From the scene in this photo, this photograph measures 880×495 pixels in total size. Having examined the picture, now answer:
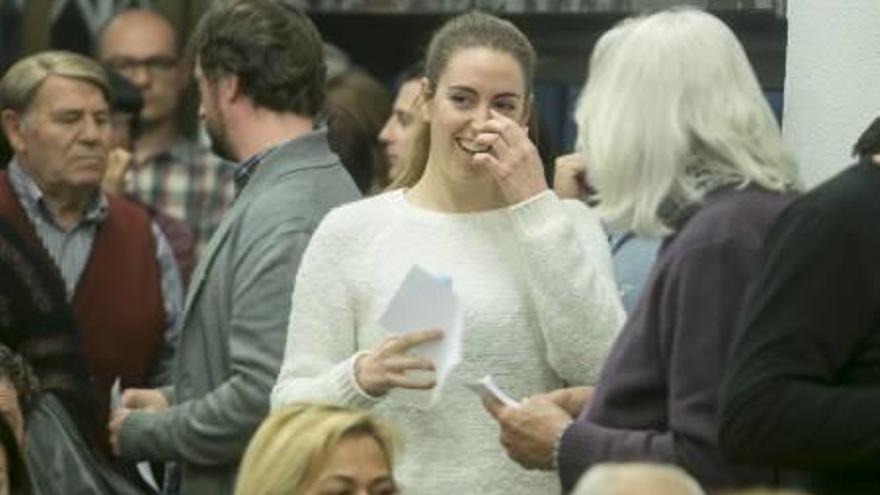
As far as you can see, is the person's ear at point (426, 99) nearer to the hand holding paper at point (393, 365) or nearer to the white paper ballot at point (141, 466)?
the hand holding paper at point (393, 365)

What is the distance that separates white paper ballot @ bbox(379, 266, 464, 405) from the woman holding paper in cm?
7

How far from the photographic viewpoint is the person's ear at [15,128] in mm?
11133

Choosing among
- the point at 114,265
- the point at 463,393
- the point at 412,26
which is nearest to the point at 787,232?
the point at 463,393

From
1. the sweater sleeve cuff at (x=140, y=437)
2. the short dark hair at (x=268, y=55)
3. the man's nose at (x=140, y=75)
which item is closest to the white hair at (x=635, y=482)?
the sweater sleeve cuff at (x=140, y=437)

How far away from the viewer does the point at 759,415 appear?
6812 millimetres

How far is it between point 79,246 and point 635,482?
511 centimetres

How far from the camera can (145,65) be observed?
13.4m

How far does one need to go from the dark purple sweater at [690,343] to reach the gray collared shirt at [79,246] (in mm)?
3547

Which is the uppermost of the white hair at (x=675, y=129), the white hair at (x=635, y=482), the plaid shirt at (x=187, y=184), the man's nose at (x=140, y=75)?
the white hair at (x=675, y=129)

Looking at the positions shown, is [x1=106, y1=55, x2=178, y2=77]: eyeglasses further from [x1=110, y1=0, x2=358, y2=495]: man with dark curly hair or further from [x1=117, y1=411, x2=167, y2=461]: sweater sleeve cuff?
[x1=117, y1=411, x2=167, y2=461]: sweater sleeve cuff

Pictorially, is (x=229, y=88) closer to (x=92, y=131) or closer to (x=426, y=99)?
(x=426, y=99)

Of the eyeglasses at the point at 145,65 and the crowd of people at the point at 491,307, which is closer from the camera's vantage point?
the crowd of people at the point at 491,307

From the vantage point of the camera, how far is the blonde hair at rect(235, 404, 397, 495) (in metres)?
7.37

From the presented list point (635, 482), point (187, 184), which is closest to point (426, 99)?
point (635, 482)
